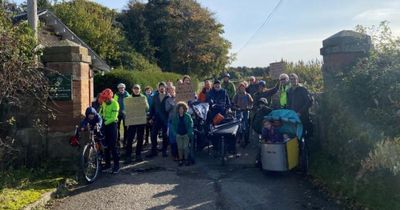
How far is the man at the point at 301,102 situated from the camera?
9781mm

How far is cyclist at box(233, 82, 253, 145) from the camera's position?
11836 millimetres

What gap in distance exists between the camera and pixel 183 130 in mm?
10023

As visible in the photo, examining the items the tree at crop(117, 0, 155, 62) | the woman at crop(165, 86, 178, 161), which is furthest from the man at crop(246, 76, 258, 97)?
the tree at crop(117, 0, 155, 62)

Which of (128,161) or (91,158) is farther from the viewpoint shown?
(128,161)

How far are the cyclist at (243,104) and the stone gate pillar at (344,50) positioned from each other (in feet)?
8.35

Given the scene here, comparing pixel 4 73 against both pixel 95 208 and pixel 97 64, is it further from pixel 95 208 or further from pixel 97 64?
pixel 97 64

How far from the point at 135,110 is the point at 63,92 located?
77.4 inches

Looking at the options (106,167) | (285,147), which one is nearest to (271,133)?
(285,147)

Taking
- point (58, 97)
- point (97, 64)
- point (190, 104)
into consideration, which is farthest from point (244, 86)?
point (97, 64)

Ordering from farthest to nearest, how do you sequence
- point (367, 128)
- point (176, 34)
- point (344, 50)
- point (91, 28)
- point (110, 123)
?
1. point (176, 34)
2. point (91, 28)
3. point (344, 50)
4. point (110, 123)
5. point (367, 128)

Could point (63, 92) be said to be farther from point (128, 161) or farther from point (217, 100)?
point (217, 100)

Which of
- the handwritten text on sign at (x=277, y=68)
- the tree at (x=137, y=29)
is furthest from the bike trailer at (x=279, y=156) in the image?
→ the tree at (x=137, y=29)

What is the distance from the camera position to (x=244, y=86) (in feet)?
40.8

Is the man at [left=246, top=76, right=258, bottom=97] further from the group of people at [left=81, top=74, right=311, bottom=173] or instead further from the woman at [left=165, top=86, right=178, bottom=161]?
the woman at [left=165, top=86, right=178, bottom=161]
